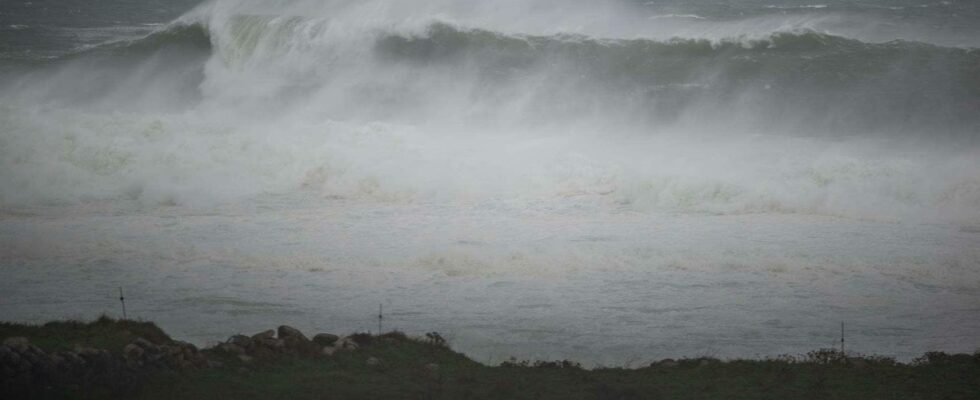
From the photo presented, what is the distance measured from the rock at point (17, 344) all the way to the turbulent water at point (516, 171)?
70.4 inches

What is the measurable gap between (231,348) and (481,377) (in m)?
2.15

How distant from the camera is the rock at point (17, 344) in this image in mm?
8586

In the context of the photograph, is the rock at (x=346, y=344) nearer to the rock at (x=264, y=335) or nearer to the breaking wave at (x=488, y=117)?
the rock at (x=264, y=335)

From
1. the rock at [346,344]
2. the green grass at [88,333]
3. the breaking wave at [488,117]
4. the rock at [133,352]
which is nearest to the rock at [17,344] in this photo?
the green grass at [88,333]

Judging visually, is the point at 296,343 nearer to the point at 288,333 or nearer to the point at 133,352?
the point at 288,333

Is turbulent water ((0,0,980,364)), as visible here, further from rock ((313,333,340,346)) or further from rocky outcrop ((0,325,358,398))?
rocky outcrop ((0,325,358,398))

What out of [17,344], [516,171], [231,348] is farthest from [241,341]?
[516,171]

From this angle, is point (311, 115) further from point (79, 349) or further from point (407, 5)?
point (79, 349)

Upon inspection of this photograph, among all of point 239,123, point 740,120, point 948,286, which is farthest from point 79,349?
point 740,120

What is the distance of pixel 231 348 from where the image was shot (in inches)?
364

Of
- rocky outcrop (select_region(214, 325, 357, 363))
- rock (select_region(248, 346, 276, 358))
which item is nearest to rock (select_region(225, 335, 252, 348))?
rocky outcrop (select_region(214, 325, 357, 363))

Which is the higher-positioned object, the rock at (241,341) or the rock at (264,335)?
the rock at (264,335)

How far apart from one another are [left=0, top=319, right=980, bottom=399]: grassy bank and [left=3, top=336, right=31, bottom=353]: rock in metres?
0.42

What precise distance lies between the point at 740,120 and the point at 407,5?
28.3ft
